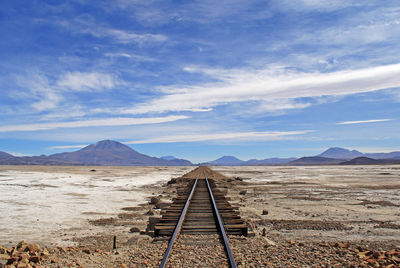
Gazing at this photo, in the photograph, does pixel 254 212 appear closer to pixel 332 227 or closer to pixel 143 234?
pixel 332 227

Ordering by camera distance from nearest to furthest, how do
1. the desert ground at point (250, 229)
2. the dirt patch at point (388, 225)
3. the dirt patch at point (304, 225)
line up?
the desert ground at point (250, 229), the dirt patch at point (304, 225), the dirt patch at point (388, 225)

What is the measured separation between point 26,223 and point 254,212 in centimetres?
880

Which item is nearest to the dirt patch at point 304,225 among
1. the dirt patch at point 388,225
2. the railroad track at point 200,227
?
the dirt patch at point 388,225

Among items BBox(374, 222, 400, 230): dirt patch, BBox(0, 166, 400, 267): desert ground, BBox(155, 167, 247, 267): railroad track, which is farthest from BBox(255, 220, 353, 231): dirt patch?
BBox(155, 167, 247, 267): railroad track

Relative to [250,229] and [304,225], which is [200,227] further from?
[304,225]

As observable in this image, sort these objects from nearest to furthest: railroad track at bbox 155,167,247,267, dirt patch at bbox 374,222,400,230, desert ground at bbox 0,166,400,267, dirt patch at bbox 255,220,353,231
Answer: desert ground at bbox 0,166,400,267 < railroad track at bbox 155,167,247,267 < dirt patch at bbox 255,220,353,231 < dirt patch at bbox 374,222,400,230

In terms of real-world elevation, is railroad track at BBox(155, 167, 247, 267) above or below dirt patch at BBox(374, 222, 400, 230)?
above

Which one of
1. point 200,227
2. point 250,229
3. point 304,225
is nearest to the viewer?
point 200,227

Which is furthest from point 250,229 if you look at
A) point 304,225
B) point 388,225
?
point 388,225

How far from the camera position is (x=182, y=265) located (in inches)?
248

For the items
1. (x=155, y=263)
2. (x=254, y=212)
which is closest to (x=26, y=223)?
(x=155, y=263)

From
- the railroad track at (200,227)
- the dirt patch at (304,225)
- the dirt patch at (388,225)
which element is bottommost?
the dirt patch at (388,225)

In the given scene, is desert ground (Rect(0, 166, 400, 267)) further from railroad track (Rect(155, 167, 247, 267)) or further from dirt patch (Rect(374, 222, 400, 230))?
railroad track (Rect(155, 167, 247, 267))

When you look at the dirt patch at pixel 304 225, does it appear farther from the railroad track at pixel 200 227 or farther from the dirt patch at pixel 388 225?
the railroad track at pixel 200 227
